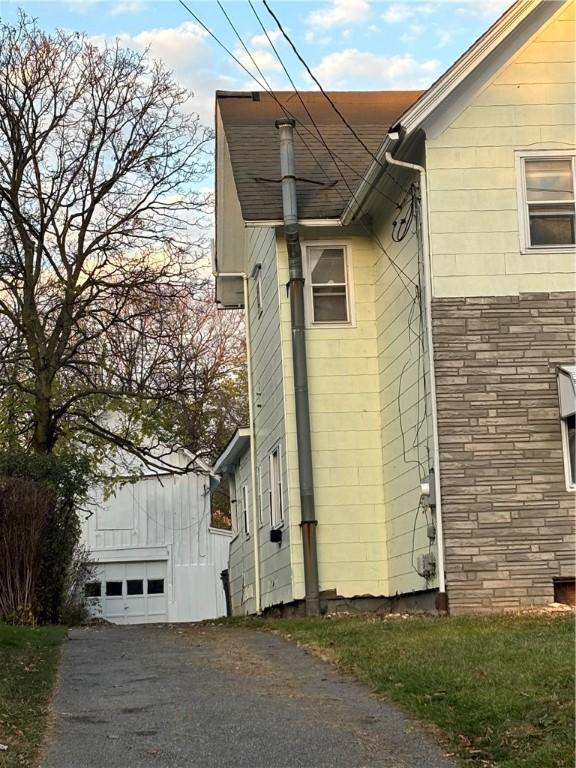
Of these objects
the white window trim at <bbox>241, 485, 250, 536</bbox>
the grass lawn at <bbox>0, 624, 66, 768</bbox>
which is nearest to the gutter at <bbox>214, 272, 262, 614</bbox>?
the white window trim at <bbox>241, 485, 250, 536</bbox>

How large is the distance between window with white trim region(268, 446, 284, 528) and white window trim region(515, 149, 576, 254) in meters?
5.39

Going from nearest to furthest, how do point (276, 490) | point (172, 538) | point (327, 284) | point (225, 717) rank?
point (225, 717), point (327, 284), point (276, 490), point (172, 538)

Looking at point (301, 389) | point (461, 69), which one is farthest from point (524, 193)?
point (301, 389)

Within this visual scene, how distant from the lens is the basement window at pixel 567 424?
1345cm

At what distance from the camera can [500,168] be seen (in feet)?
46.6

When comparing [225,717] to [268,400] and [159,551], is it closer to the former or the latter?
[268,400]

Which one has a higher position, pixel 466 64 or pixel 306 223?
pixel 466 64

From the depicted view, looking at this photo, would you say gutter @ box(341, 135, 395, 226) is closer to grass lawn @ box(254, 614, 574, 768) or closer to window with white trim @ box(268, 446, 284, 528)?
window with white trim @ box(268, 446, 284, 528)

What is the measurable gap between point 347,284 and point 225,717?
9449mm

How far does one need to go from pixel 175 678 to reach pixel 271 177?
941 cm

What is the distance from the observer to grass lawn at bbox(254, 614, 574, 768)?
272 inches

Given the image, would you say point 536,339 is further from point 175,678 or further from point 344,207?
point 175,678

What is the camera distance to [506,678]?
830 centimetres

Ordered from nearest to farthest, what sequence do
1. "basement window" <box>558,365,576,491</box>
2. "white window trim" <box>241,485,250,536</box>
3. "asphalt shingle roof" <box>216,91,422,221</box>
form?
"basement window" <box>558,365,576,491</box>
"asphalt shingle roof" <box>216,91,422,221</box>
"white window trim" <box>241,485,250,536</box>
